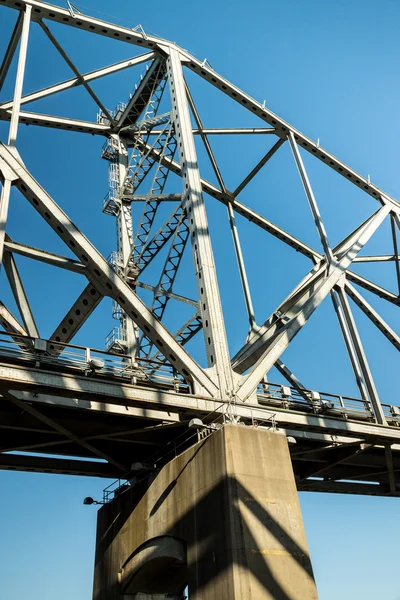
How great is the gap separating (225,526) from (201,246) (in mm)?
9935

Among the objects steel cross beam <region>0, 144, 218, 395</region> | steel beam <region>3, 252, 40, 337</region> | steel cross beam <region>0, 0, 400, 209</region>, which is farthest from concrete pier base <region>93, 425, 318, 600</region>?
steel cross beam <region>0, 0, 400, 209</region>

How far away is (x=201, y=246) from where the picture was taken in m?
20.4

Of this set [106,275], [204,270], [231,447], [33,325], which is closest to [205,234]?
[204,270]

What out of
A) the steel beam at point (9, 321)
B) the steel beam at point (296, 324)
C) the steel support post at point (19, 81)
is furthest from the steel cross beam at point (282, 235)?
the steel beam at point (9, 321)

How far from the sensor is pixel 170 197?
24859 mm

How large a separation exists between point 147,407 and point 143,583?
6.49 metres

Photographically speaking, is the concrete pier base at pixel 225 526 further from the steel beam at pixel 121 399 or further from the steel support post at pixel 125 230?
the steel support post at pixel 125 230

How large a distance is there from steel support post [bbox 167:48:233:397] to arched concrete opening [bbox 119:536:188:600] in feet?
16.8

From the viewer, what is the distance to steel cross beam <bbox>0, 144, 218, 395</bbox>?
17594 millimetres

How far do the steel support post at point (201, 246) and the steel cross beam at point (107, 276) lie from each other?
85cm

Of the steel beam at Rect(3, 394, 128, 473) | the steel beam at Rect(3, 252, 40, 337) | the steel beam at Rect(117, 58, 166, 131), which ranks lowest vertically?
the steel beam at Rect(3, 394, 128, 473)

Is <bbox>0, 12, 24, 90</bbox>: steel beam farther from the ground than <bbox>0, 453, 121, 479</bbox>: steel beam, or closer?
farther from the ground

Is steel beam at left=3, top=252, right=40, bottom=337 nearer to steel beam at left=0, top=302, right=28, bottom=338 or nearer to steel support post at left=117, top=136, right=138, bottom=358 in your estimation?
steel beam at left=0, top=302, right=28, bottom=338

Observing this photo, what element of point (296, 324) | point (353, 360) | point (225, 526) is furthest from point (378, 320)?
point (225, 526)
